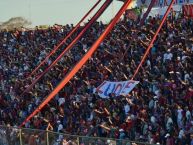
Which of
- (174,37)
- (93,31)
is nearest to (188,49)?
(174,37)

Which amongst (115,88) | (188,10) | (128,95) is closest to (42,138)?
(128,95)

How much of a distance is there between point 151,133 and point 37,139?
3.24 m

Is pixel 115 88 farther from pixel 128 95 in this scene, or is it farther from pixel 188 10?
pixel 188 10

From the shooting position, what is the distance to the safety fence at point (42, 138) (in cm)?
1365

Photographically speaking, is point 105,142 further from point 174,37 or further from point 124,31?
point 124,31

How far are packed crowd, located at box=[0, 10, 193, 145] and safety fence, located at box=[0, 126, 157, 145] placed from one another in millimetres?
284

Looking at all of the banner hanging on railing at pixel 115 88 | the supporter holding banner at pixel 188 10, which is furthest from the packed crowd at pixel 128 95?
the supporter holding banner at pixel 188 10

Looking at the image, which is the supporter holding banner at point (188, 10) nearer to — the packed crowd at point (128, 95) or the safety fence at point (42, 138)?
the packed crowd at point (128, 95)

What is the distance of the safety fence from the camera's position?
44.8 feet

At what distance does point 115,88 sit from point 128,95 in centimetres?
147

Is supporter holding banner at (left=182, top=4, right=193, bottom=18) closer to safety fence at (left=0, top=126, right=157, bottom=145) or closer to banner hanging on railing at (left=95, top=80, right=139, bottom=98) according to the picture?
banner hanging on railing at (left=95, top=80, right=139, bottom=98)

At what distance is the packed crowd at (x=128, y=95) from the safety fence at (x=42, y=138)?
0.93ft

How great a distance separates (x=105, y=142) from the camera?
529 inches

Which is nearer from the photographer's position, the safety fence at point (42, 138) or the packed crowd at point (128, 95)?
the safety fence at point (42, 138)
